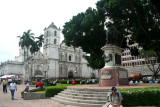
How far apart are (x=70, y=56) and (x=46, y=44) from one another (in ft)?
34.0

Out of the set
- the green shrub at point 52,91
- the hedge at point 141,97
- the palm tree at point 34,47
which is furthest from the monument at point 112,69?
the palm tree at point 34,47

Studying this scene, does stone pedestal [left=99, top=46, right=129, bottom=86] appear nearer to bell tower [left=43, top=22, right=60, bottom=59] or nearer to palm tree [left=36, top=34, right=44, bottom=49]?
bell tower [left=43, top=22, right=60, bottom=59]

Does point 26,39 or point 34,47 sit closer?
point 26,39

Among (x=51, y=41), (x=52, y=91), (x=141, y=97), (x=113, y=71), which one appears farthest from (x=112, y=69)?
(x=51, y=41)

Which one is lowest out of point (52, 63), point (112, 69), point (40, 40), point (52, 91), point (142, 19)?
point (52, 91)

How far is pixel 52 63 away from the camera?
158 ft

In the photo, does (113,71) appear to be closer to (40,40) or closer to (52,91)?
(52,91)

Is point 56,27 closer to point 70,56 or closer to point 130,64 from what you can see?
point 70,56

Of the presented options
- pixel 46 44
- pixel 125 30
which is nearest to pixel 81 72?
pixel 46 44

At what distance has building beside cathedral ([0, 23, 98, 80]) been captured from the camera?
46375 millimetres

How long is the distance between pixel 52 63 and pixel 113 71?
3714cm

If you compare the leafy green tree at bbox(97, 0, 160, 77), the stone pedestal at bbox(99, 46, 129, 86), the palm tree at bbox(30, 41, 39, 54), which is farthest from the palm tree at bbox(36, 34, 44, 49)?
the stone pedestal at bbox(99, 46, 129, 86)

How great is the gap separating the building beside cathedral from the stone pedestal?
3272 cm

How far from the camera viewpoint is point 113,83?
1281cm
